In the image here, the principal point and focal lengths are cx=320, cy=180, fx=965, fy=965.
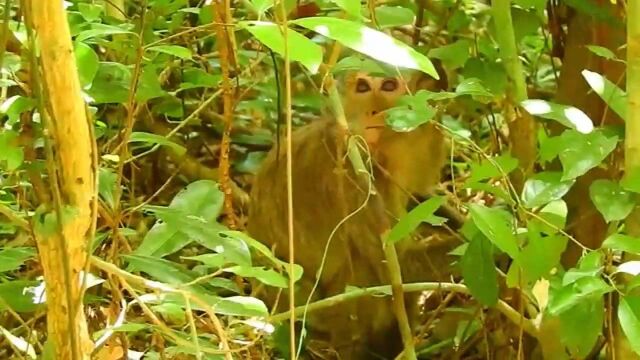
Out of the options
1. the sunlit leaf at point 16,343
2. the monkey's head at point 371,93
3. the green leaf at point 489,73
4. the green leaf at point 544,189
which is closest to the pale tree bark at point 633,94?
the green leaf at point 544,189

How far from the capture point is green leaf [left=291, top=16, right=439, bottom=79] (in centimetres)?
92

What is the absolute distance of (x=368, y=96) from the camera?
2631mm

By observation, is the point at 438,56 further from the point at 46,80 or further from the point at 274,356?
the point at 46,80

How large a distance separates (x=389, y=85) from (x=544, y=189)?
49.2 inches

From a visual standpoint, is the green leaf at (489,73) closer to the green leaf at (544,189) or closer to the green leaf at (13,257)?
the green leaf at (544,189)

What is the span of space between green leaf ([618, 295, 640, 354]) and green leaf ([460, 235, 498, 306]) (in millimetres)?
343

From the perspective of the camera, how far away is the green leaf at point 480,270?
1.64 meters

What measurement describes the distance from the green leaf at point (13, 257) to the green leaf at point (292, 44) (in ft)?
1.70

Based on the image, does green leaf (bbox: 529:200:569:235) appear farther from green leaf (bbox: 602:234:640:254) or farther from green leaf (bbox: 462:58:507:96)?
green leaf (bbox: 462:58:507:96)

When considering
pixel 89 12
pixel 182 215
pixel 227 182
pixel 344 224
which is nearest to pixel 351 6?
pixel 182 215

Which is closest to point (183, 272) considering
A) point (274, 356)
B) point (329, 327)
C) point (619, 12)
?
point (274, 356)

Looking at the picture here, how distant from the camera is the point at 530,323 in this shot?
178 centimetres

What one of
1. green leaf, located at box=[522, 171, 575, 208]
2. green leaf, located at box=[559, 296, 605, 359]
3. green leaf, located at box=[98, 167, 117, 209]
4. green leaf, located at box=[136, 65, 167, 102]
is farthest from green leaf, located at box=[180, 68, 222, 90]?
green leaf, located at box=[559, 296, 605, 359]

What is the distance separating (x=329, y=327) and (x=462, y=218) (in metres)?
0.47
